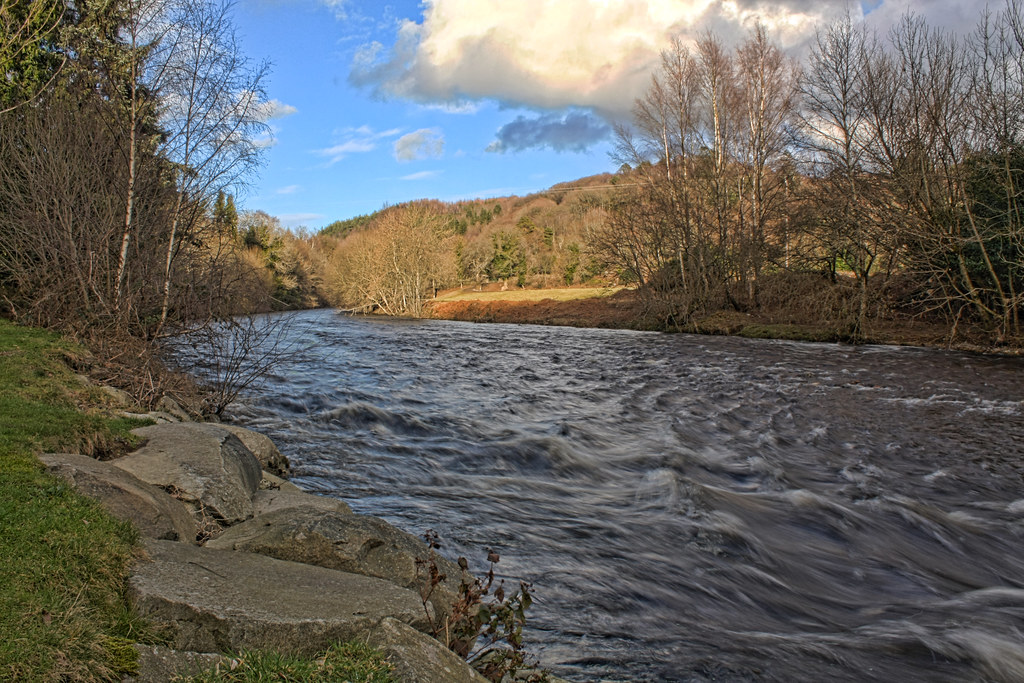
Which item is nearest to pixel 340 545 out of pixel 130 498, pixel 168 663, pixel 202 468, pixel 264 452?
pixel 130 498

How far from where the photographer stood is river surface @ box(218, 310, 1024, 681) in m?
4.94

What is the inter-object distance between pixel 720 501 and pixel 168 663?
669cm

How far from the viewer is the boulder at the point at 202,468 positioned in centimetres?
572

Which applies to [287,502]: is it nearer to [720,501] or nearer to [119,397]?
[119,397]

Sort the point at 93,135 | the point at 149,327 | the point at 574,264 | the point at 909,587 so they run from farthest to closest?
the point at 574,264 → the point at 93,135 → the point at 149,327 → the point at 909,587

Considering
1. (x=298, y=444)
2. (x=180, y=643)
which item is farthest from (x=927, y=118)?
(x=180, y=643)

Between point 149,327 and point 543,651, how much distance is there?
13.8 metres

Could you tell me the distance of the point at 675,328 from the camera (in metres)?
32.1

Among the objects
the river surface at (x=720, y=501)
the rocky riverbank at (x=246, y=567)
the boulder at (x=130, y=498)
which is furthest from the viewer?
the river surface at (x=720, y=501)

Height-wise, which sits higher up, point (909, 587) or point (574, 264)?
point (574, 264)

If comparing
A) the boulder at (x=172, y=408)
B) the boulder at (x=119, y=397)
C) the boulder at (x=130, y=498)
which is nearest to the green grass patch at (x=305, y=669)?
the boulder at (x=130, y=498)

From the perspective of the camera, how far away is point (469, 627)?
4031 millimetres

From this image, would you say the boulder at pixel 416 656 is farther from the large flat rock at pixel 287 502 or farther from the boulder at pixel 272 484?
the boulder at pixel 272 484

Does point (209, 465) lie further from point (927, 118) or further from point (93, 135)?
point (927, 118)
